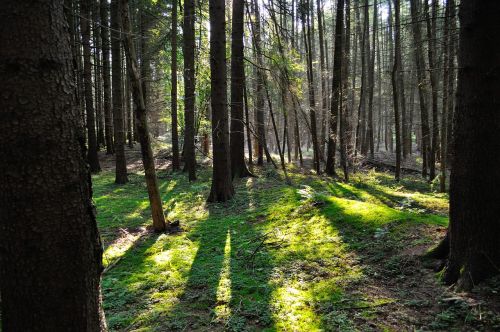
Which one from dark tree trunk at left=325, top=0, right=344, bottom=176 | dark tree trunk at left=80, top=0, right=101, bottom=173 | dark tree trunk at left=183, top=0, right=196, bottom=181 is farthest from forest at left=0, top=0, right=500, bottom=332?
dark tree trunk at left=80, top=0, right=101, bottom=173

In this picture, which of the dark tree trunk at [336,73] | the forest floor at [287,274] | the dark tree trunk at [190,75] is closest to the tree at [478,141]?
the forest floor at [287,274]

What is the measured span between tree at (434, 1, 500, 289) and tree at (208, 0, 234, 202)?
19.9 ft

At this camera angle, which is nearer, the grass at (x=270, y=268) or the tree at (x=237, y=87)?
the grass at (x=270, y=268)

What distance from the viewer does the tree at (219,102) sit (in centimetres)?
893

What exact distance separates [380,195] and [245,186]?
4383 mm

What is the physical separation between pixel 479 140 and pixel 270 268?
298 centimetres

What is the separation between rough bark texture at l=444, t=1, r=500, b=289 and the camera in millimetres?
3318

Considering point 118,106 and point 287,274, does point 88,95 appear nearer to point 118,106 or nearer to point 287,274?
point 118,106

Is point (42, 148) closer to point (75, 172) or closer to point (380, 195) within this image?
point (75, 172)

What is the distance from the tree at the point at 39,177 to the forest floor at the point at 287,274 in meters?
1.96

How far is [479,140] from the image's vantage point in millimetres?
3396

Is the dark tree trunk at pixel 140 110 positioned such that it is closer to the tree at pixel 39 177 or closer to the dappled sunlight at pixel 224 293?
the dappled sunlight at pixel 224 293

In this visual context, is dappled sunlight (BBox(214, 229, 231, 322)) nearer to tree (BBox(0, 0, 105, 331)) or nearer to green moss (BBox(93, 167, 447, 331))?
green moss (BBox(93, 167, 447, 331))

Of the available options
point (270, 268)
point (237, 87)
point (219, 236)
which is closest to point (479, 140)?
point (270, 268)
